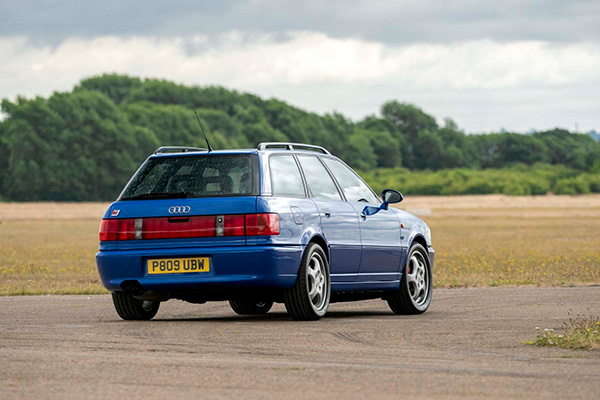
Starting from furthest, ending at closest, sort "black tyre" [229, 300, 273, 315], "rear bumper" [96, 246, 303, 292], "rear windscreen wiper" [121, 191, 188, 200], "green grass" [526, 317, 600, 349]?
1. "black tyre" [229, 300, 273, 315]
2. "rear windscreen wiper" [121, 191, 188, 200]
3. "rear bumper" [96, 246, 303, 292]
4. "green grass" [526, 317, 600, 349]

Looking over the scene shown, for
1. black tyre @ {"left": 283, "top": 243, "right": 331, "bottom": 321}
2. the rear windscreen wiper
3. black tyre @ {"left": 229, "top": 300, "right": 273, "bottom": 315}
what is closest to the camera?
black tyre @ {"left": 283, "top": 243, "right": 331, "bottom": 321}

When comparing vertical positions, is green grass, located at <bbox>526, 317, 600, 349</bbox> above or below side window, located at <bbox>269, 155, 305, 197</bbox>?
below

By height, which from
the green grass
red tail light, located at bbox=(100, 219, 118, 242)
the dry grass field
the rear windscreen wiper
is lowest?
the dry grass field

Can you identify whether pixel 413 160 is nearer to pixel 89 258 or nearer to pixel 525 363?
pixel 89 258

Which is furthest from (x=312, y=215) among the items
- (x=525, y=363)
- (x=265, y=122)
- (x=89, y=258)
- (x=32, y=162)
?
(x=265, y=122)

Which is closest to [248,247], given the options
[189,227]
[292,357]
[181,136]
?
[189,227]

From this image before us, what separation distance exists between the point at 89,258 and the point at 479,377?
22.0 m

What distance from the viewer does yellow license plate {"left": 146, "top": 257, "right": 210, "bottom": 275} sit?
11492mm

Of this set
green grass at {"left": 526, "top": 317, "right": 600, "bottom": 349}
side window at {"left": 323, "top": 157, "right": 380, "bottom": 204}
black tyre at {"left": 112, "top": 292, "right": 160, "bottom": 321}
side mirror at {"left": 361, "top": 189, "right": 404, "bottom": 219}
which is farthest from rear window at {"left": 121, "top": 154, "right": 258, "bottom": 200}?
green grass at {"left": 526, "top": 317, "right": 600, "bottom": 349}

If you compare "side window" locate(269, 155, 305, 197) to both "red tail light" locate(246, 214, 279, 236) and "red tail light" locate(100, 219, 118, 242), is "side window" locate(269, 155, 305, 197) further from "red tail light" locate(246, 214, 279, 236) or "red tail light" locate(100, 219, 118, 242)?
"red tail light" locate(100, 219, 118, 242)

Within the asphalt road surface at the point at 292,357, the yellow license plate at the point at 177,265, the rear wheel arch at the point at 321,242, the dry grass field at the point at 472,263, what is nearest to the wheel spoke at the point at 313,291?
the asphalt road surface at the point at 292,357

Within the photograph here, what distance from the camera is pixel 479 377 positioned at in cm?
780

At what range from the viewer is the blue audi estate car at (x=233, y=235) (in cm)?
1142

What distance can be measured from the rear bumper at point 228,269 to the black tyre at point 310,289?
106 millimetres
